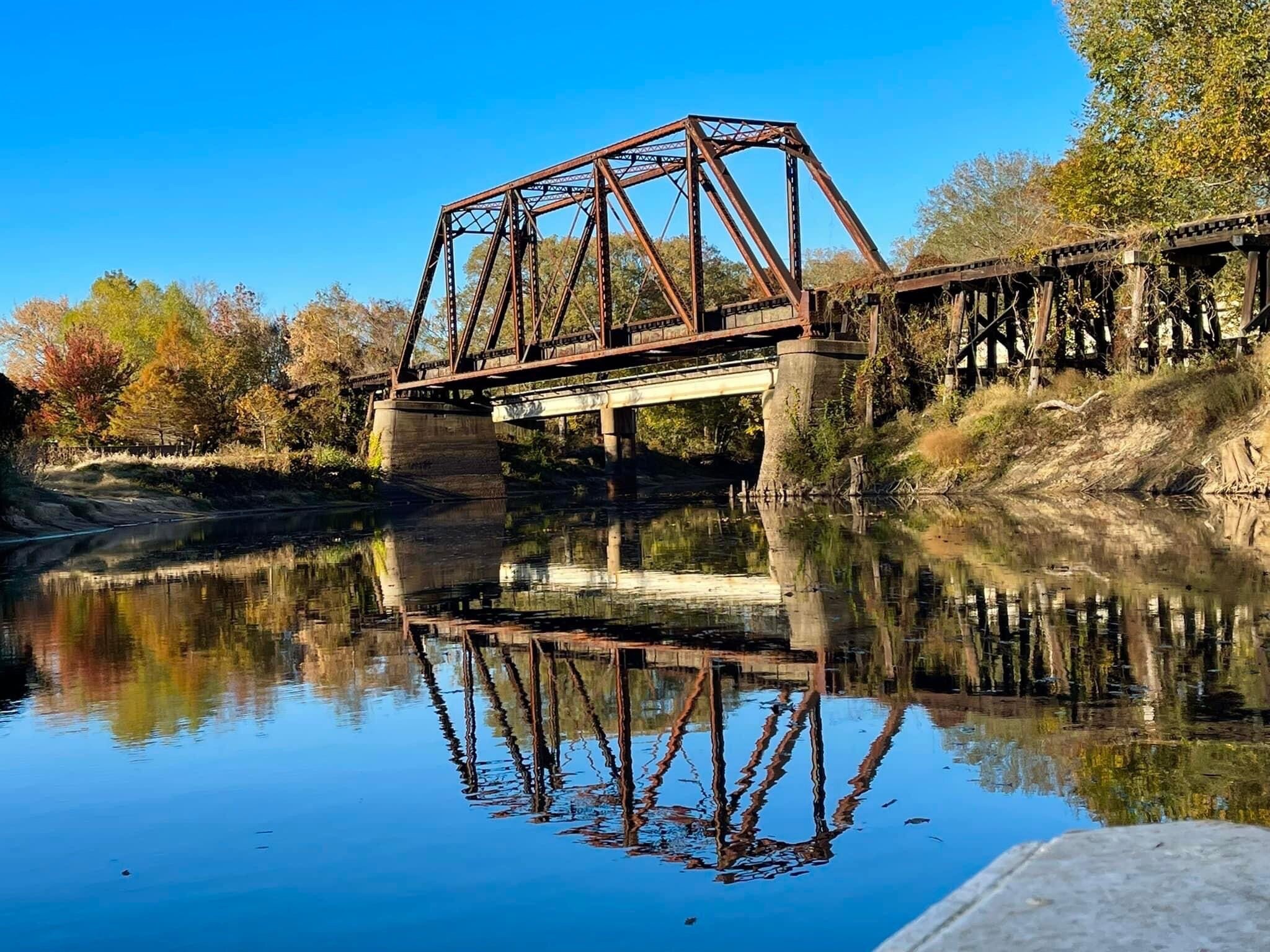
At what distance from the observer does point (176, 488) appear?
141 feet

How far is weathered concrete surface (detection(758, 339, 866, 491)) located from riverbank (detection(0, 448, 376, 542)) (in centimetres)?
1962

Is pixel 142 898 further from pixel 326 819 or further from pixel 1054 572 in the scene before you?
pixel 1054 572

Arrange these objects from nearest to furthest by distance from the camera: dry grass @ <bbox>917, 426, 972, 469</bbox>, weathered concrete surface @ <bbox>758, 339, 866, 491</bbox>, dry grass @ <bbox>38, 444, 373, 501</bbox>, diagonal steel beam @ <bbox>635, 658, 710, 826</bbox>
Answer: diagonal steel beam @ <bbox>635, 658, 710, 826</bbox> → dry grass @ <bbox>917, 426, 972, 469</bbox> → weathered concrete surface @ <bbox>758, 339, 866, 491</bbox> → dry grass @ <bbox>38, 444, 373, 501</bbox>

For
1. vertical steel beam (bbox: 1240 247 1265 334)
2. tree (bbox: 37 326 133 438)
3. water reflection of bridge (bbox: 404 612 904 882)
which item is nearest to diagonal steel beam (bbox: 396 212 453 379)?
tree (bbox: 37 326 133 438)

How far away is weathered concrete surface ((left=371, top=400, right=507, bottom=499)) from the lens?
166 feet

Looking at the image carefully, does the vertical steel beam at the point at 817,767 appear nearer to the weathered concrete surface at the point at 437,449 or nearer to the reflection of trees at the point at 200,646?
the reflection of trees at the point at 200,646

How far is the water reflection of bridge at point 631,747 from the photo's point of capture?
4.17 metres

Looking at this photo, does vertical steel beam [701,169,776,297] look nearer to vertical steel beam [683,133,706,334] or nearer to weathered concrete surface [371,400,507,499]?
vertical steel beam [683,133,706,334]

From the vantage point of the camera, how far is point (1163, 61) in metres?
27.5

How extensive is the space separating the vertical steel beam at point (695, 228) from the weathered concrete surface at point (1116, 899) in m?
33.7

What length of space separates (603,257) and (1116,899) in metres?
38.8

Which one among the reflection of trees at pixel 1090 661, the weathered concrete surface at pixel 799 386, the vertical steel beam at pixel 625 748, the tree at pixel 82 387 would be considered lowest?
the vertical steel beam at pixel 625 748

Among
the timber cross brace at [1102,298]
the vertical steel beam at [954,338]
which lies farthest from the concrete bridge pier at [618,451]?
the vertical steel beam at [954,338]

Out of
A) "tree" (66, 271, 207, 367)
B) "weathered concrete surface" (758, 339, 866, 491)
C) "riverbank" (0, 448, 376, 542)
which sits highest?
"tree" (66, 271, 207, 367)
